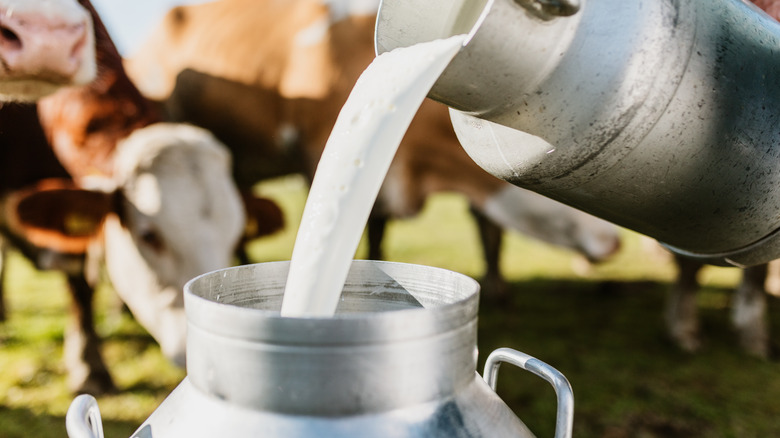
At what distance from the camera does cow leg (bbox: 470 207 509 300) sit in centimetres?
308

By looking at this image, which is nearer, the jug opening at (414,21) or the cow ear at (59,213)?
the jug opening at (414,21)

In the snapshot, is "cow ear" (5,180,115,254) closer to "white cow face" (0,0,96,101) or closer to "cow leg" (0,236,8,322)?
"white cow face" (0,0,96,101)

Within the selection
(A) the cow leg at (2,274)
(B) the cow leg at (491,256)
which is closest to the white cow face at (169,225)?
(A) the cow leg at (2,274)

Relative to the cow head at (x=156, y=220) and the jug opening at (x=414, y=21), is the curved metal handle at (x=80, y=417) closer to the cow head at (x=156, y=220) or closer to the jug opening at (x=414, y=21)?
the jug opening at (x=414, y=21)

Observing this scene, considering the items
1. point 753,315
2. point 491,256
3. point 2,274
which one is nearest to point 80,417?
point 753,315

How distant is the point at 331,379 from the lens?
466mm

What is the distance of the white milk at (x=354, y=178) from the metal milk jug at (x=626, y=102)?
4 centimetres

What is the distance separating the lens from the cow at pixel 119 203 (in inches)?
67.1

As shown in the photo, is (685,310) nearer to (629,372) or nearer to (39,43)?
(629,372)

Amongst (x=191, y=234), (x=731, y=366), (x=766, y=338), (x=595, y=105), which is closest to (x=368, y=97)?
(x=595, y=105)

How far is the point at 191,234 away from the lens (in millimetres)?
1695

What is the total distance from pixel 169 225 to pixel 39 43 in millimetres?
751

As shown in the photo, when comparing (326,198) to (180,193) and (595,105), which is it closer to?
(595,105)

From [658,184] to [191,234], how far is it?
1.33 meters
